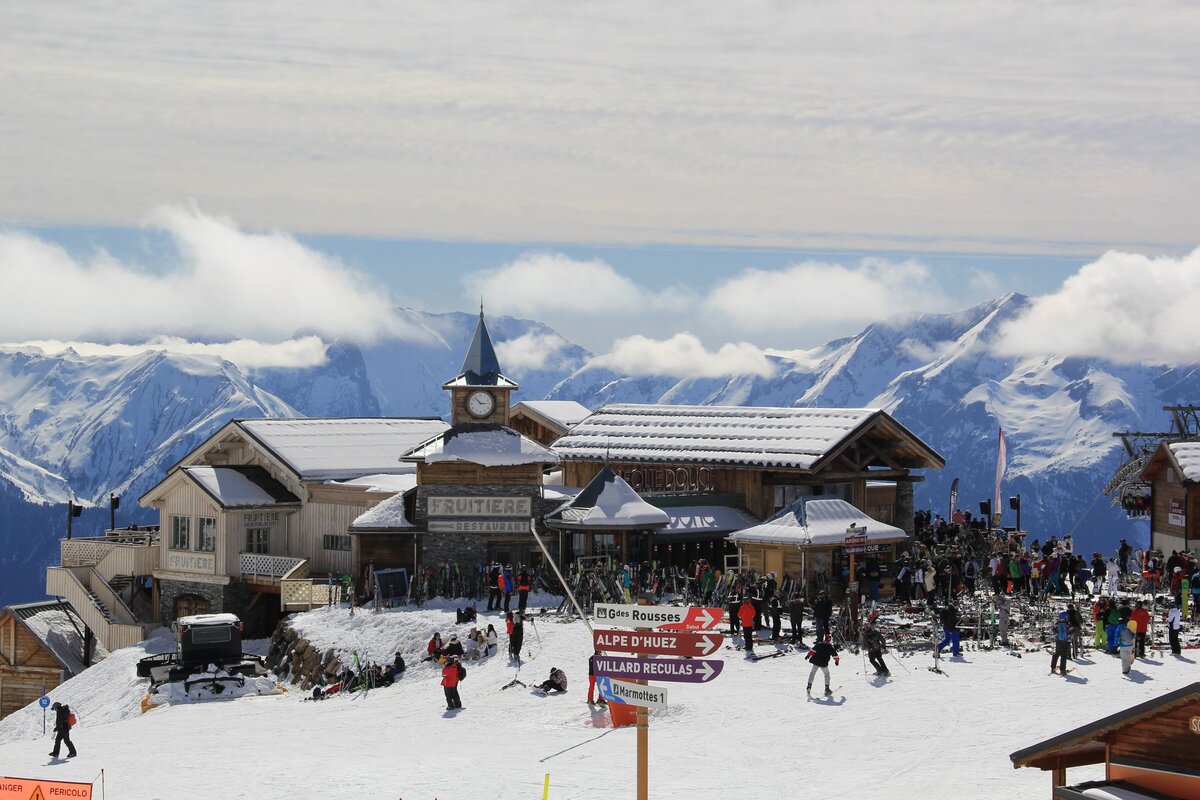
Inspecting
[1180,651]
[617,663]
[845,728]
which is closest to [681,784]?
[845,728]

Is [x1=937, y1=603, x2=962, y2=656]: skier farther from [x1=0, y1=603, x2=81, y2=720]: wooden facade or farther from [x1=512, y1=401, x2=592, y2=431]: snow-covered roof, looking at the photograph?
[x1=0, y1=603, x2=81, y2=720]: wooden facade

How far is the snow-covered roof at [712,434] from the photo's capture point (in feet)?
172

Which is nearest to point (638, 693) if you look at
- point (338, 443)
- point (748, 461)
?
point (748, 461)

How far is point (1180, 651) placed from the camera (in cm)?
3678

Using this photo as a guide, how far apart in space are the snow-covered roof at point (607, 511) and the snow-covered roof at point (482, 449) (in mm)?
2085

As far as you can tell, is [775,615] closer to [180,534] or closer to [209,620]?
[209,620]

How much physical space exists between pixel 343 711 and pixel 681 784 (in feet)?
38.3

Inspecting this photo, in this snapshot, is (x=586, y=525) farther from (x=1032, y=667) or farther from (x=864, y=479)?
(x=1032, y=667)

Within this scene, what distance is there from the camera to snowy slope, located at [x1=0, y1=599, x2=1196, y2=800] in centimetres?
2852

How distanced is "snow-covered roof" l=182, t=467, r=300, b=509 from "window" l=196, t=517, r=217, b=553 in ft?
3.51

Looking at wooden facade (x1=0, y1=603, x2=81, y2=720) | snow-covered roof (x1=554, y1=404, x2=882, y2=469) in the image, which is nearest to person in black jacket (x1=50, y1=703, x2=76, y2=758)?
snow-covered roof (x1=554, y1=404, x2=882, y2=469)

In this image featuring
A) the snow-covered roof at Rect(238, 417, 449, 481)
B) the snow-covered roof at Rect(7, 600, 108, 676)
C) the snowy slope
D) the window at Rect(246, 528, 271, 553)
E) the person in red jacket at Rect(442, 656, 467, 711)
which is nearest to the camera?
the snowy slope

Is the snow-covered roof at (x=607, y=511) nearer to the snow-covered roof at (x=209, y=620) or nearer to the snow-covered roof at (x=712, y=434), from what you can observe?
the snow-covered roof at (x=712, y=434)

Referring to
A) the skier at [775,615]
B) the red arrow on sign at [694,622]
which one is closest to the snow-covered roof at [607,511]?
the skier at [775,615]
